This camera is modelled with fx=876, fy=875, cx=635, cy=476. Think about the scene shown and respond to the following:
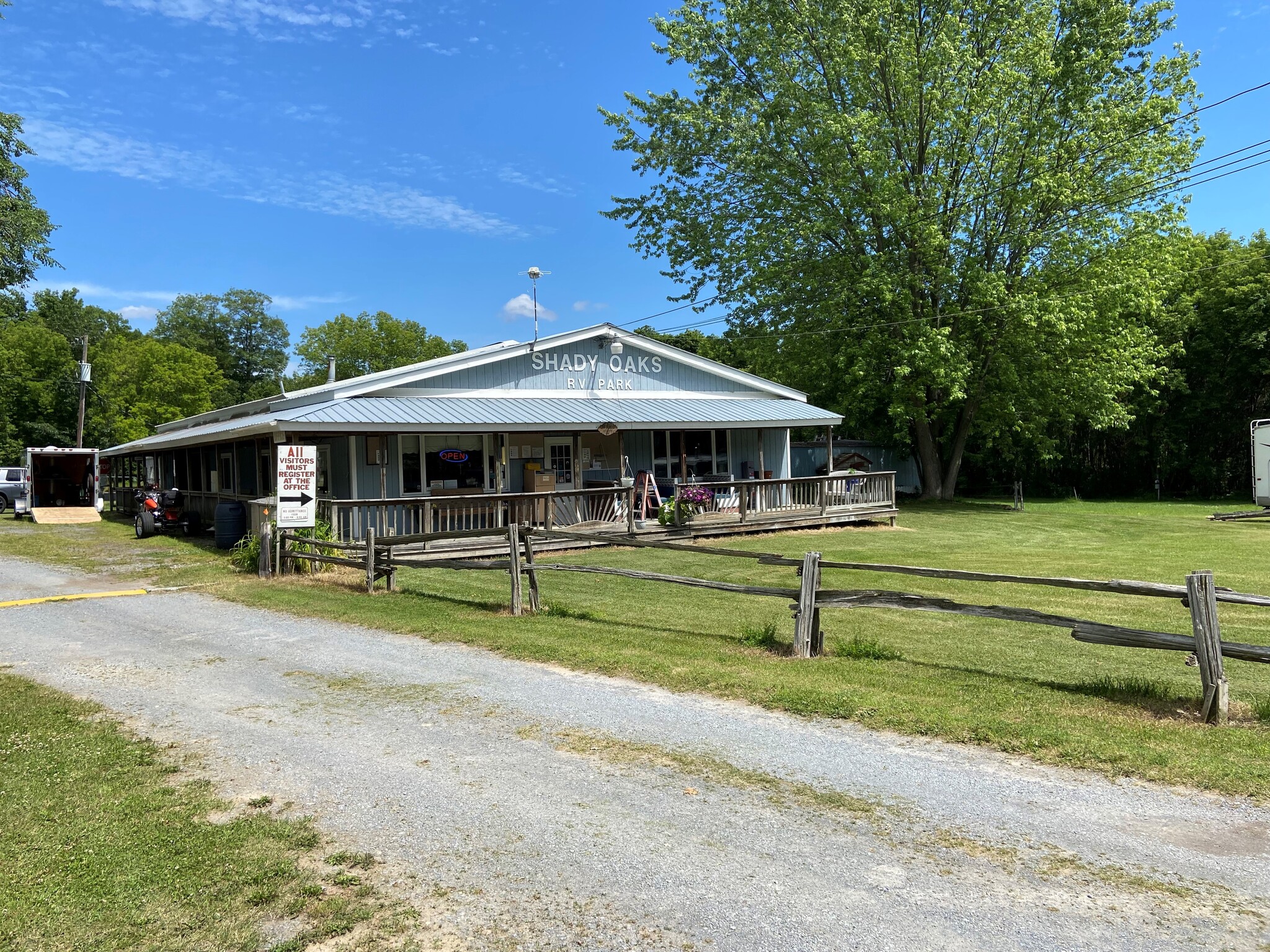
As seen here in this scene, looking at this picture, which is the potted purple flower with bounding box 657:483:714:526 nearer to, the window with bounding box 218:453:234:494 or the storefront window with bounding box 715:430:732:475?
the storefront window with bounding box 715:430:732:475

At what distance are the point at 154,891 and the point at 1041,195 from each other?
92.7 feet

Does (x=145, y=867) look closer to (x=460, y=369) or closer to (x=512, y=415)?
(x=512, y=415)

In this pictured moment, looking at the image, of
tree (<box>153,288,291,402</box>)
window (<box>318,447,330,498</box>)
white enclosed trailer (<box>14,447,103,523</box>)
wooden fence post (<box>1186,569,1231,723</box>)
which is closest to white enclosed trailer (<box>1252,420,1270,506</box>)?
wooden fence post (<box>1186,569,1231,723</box>)

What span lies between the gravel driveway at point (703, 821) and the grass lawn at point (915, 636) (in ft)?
1.42

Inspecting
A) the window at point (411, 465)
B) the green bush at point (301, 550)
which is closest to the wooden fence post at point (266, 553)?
the green bush at point (301, 550)

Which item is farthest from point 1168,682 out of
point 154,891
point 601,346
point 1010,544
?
point 601,346

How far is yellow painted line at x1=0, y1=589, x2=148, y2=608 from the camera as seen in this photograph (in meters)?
11.8

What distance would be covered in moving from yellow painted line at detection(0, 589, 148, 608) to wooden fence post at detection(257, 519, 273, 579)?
1636 mm

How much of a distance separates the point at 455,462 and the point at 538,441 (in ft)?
6.97

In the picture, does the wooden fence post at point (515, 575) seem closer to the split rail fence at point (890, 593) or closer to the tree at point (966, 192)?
the split rail fence at point (890, 593)

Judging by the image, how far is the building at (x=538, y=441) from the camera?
1739 cm

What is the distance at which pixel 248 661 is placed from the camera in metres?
8.17

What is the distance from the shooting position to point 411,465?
739 inches

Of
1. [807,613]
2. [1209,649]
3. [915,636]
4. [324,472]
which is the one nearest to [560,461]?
[324,472]
